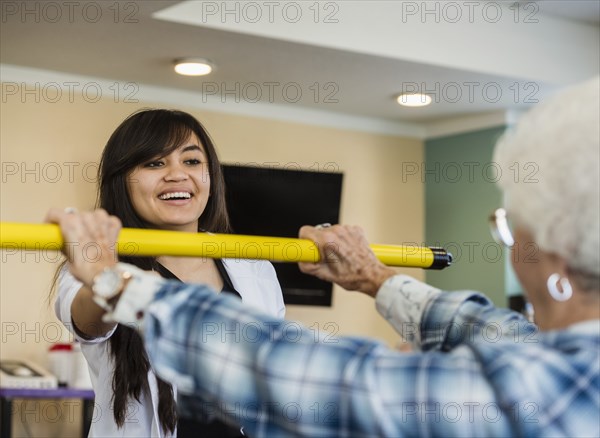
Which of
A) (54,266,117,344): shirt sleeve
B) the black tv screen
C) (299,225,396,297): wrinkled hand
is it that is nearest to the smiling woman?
(54,266,117,344): shirt sleeve

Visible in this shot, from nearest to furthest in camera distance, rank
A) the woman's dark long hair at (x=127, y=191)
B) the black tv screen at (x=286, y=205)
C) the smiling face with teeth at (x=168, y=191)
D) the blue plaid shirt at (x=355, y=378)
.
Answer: the blue plaid shirt at (x=355, y=378), the woman's dark long hair at (x=127, y=191), the smiling face with teeth at (x=168, y=191), the black tv screen at (x=286, y=205)

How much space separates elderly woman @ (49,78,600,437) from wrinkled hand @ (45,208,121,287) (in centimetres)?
5

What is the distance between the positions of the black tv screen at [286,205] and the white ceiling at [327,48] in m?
0.42

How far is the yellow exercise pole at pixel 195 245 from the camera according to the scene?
48.3 inches

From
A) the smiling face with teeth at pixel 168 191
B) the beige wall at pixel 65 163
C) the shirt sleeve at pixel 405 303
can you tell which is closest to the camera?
the shirt sleeve at pixel 405 303

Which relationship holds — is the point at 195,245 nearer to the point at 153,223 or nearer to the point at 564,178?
the point at 564,178

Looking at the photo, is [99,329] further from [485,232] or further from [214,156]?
[485,232]

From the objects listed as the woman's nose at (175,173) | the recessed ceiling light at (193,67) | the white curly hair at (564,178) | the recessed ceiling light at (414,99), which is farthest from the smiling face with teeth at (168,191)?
the recessed ceiling light at (414,99)

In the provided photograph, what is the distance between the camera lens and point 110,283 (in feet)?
3.69

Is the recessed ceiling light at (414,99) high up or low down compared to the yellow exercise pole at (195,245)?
up

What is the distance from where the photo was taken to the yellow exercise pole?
1227 millimetres

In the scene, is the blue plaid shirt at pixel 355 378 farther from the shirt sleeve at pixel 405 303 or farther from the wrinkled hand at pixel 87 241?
the shirt sleeve at pixel 405 303

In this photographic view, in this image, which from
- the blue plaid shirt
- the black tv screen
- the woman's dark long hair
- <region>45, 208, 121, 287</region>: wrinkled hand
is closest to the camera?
the blue plaid shirt

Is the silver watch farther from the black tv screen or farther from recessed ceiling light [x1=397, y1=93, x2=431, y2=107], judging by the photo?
recessed ceiling light [x1=397, y1=93, x2=431, y2=107]
